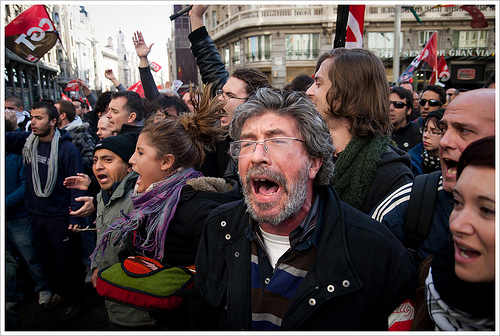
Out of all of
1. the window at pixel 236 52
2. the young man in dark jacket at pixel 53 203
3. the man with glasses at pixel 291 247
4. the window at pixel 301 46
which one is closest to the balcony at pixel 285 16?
the window at pixel 301 46

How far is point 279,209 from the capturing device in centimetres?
160

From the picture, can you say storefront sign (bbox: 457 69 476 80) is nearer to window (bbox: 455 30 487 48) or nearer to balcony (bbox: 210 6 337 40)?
window (bbox: 455 30 487 48)

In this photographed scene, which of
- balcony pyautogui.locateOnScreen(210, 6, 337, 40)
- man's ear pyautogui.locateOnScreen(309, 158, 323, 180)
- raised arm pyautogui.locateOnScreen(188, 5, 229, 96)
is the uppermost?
balcony pyautogui.locateOnScreen(210, 6, 337, 40)

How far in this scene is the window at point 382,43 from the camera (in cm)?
2906

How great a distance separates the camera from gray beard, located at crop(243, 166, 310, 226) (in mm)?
1591

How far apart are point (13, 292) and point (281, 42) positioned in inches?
1192

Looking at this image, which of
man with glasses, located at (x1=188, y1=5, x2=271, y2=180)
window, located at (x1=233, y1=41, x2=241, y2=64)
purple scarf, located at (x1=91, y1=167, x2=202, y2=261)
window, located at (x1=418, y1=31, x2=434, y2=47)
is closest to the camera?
purple scarf, located at (x1=91, y1=167, x2=202, y2=261)

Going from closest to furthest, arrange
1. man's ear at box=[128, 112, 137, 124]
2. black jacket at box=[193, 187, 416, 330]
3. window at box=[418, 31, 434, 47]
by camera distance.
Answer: black jacket at box=[193, 187, 416, 330], man's ear at box=[128, 112, 137, 124], window at box=[418, 31, 434, 47]

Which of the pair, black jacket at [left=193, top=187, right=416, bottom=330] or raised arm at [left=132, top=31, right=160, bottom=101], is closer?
black jacket at [left=193, top=187, right=416, bottom=330]

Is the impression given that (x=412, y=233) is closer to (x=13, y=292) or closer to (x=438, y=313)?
(x=438, y=313)

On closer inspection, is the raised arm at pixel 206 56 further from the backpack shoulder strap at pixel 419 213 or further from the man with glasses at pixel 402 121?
the man with glasses at pixel 402 121

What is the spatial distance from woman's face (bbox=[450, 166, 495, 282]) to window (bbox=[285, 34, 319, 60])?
3126cm

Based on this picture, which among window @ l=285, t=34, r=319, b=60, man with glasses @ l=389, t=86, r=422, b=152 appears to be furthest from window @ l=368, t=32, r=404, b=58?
man with glasses @ l=389, t=86, r=422, b=152

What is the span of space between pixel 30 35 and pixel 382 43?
100.0ft
